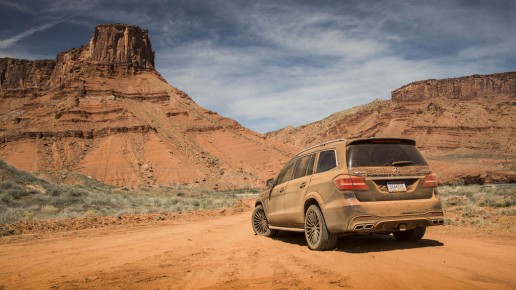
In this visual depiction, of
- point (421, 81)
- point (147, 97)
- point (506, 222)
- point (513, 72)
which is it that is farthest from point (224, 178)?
point (513, 72)

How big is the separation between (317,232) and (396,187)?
1.45m

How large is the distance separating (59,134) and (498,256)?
7995 cm

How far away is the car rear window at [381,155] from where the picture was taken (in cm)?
597

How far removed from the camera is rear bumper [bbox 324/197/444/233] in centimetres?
559

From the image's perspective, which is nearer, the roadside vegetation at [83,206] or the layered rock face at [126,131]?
the roadside vegetation at [83,206]

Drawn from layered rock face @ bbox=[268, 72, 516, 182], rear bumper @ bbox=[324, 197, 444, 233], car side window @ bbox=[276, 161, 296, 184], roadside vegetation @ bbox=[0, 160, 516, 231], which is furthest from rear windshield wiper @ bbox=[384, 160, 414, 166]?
layered rock face @ bbox=[268, 72, 516, 182]

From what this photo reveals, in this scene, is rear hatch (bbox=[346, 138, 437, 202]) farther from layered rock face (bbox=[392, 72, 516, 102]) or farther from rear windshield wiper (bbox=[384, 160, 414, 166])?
layered rock face (bbox=[392, 72, 516, 102])

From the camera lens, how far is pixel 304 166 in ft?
23.8

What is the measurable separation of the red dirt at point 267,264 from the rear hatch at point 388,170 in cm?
88

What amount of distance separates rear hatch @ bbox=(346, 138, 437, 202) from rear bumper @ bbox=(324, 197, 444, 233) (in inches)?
4.6

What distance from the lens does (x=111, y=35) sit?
96.5m

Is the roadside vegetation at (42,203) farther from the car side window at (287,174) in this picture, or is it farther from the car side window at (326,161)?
the car side window at (326,161)

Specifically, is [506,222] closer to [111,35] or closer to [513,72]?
[111,35]

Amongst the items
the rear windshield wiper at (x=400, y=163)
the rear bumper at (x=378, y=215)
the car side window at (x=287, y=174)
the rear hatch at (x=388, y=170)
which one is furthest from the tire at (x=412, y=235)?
the car side window at (x=287, y=174)
